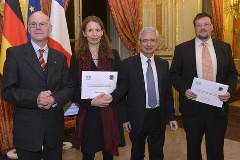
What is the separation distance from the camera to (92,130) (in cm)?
245

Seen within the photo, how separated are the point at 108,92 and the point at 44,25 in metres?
0.68

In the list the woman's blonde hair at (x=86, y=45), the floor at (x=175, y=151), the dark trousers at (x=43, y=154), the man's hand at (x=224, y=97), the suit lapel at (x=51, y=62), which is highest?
the woman's blonde hair at (x=86, y=45)

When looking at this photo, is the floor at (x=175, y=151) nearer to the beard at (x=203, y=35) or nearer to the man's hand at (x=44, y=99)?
the beard at (x=203, y=35)

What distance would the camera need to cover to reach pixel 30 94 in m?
2.08

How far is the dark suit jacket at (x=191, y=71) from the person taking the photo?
2.80 m

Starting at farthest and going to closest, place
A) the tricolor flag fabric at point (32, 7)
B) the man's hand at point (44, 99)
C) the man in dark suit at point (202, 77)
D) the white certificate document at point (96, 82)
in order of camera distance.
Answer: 1. the tricolor flag fabric at point (32, 7)
2. the man in dark suit at point (202, 77)
3. the white certificate document at point (96, 82)
4. the man's hand at point (44, 99)

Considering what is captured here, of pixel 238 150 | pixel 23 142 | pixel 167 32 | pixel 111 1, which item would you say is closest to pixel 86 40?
pixel 23 142

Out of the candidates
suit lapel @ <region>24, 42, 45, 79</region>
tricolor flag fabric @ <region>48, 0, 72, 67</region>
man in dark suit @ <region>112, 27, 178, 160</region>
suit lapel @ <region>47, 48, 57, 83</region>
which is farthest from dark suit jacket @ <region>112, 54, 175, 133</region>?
tricolor flag fabric @ <region>48, 0, 72, 67</region>

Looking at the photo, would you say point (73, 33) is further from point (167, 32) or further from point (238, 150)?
point (238, 150)

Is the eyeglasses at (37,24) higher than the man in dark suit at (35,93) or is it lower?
higher

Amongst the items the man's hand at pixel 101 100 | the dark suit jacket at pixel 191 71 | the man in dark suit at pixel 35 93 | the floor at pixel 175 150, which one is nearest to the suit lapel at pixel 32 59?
the man in dark suit at pixel 35 93

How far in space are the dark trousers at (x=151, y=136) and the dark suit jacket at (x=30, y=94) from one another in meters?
0.80

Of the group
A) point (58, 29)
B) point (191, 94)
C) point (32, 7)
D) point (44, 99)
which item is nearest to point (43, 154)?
point (44, 99)

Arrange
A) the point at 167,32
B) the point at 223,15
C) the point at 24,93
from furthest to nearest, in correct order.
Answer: the point at 223,15 → the point at 167,32 → the point at 24,93
